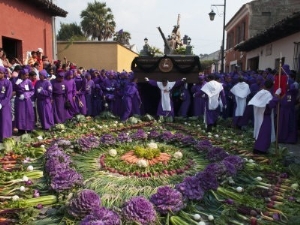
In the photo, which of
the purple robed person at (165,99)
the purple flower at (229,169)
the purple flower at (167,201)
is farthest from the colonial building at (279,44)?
the purple flower at (167,201)

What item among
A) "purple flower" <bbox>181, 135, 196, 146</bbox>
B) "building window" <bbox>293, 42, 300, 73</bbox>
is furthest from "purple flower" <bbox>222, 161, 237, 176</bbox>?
"building window" <bbox>293, 42, 300, 73</bbox>

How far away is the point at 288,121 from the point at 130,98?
4723 mm

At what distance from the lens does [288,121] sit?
860cm

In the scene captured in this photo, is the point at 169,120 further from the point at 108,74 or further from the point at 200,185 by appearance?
the point at 200,185

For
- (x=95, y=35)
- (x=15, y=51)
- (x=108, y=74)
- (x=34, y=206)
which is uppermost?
(x=95, y=35)

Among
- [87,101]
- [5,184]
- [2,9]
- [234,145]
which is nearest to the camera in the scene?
→ [5,184]

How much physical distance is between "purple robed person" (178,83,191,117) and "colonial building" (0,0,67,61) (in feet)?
22.3

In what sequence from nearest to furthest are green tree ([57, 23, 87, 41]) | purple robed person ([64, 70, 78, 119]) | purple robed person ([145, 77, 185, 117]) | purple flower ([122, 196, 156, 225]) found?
1. purple flower ([122, 196, 156, 225])
2. purple robed person ([64, 70, 78, 119])
3. purple robed person ([145, 77, 185, 117])
4. green tree ([57, 23, 87, 41])

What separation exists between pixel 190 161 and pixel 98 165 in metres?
1.54

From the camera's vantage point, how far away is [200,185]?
14.7 feet

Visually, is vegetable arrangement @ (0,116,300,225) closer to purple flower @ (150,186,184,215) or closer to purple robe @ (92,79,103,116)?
purple flower @ (150,186,184,215)

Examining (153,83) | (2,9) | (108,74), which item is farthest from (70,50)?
(153,83)

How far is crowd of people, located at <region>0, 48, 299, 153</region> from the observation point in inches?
283

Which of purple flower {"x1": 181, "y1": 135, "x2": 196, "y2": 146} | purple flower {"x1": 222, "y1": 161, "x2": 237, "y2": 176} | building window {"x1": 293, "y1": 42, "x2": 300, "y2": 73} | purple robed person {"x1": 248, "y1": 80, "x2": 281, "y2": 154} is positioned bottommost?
purple flower {"x1": 222, "y1": 161, "x2": 237, "y2": 176}
